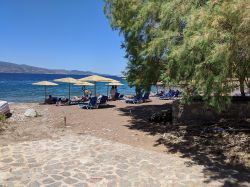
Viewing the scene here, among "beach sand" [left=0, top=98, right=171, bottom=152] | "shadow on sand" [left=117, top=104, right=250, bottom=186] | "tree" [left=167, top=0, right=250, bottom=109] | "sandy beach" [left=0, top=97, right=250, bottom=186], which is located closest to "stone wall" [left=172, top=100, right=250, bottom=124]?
"shadow on sand" [left=117, top=104, right=250, bottom=186]

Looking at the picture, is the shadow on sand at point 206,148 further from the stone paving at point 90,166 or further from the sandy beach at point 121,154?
the stone paving at point 90,166

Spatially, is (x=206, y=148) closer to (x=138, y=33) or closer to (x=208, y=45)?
(x=208, y=45)

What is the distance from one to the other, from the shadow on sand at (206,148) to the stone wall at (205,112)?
0.63 m

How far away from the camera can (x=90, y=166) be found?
6.98 m

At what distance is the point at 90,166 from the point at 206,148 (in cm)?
364

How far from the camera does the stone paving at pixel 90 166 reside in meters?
6.11

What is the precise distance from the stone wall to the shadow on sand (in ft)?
2.06

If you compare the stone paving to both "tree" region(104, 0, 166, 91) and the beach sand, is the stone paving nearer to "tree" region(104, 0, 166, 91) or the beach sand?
the beach sand

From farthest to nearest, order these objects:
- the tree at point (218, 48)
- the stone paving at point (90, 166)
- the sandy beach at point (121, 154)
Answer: the sandy beach at point (121, 154) < the stone paving at point (90, 166) < the tree at point (218, 48)

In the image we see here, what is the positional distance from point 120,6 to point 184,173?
9.85 meters

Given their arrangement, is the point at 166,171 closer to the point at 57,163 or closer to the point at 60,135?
the point at 57,163

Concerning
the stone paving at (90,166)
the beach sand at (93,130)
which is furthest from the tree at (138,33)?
the stone paving at (90,166)

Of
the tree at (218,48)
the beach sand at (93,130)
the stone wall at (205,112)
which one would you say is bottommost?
the beach sand at (93,130)

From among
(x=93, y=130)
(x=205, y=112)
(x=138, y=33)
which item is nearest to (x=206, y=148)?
(x=205, y=112)
